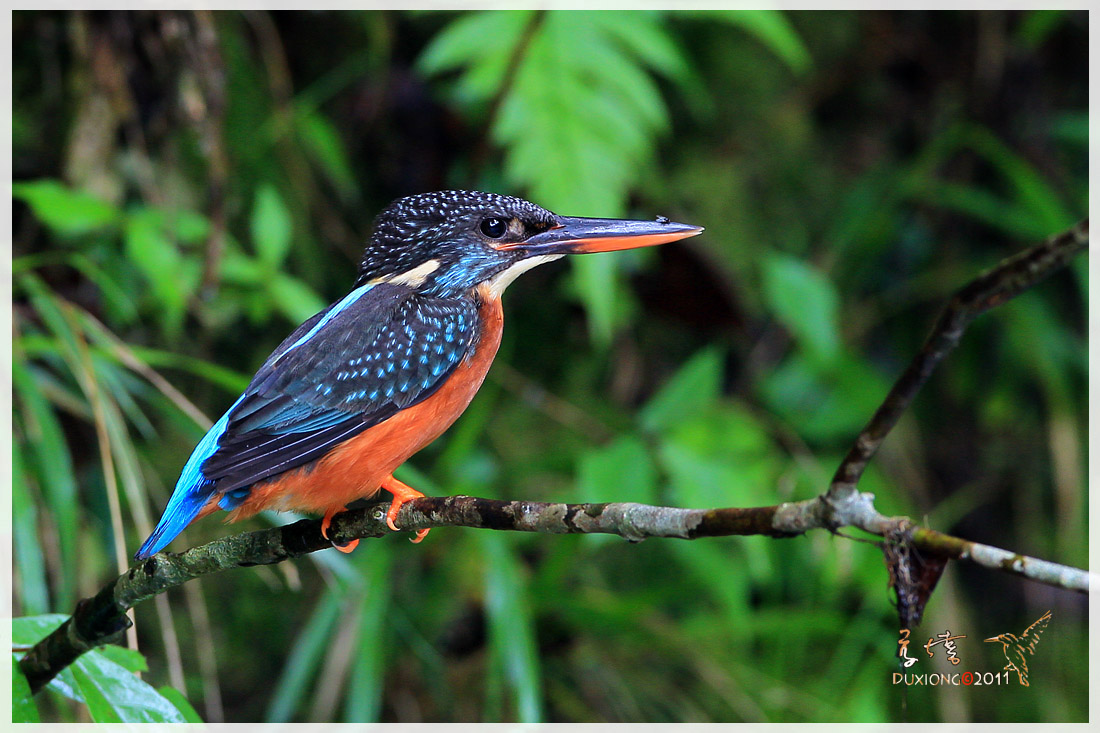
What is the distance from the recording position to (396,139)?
11.7 feet

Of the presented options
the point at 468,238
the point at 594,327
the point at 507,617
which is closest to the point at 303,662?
the point at 507,617

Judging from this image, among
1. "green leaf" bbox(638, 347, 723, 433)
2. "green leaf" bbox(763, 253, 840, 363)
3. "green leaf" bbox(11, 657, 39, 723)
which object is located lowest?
"green leaf" bbox(11, 657, 39, 723)

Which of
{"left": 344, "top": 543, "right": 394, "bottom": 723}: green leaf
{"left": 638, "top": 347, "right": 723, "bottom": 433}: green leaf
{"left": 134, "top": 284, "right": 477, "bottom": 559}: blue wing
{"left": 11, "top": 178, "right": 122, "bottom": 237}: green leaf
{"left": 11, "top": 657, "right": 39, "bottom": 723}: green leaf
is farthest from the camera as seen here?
{"left": 638, "top": 347, "right": 723, "bottom": 433}: green leaf

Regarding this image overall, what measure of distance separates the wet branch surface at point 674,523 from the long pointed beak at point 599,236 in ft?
1.81

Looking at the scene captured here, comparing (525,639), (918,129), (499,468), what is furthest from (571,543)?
(918,129)

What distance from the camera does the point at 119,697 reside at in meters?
1.34

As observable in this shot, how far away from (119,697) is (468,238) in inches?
36.1

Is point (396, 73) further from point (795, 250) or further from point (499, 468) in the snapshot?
point (795, 250)

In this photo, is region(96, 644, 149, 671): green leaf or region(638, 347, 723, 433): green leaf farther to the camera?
region(638, 347, 723, 433): green leaf

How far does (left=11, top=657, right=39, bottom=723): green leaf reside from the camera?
1.28m

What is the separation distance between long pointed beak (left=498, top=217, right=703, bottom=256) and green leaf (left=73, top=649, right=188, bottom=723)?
91cm

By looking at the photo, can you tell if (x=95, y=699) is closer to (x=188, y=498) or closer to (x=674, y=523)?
(x=188, y=498)

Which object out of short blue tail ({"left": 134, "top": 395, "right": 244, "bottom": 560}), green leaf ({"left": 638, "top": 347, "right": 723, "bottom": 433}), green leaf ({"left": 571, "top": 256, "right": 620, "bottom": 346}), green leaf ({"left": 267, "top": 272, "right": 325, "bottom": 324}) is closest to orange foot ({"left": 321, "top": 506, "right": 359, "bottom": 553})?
short blue tail ({"left": 134, "top": 395, "right": 244, "bottom": 560})
